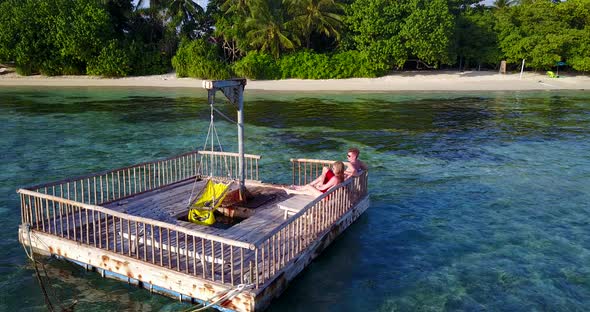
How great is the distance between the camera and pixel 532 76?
188 feet

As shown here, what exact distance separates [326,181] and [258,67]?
43883mm

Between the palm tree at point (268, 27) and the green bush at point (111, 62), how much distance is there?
15.0 m

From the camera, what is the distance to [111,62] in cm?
5428

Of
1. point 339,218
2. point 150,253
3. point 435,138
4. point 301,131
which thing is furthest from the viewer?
point 301,131

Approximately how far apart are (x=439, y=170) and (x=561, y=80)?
1806 inches

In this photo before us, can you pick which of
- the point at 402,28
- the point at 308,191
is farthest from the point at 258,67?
the point at 308,191

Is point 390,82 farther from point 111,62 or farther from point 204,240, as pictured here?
point 204,240

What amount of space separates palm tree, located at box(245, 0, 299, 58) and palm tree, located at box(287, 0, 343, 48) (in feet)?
4.92

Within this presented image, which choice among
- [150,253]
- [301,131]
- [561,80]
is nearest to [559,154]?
[301,131]

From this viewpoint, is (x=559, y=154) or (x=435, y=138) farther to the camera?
(x=435, y=138)

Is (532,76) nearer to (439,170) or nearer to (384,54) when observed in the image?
(384,54)

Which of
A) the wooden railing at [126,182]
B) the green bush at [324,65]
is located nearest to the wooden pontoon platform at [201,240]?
A: the wooden railing at [126,182]

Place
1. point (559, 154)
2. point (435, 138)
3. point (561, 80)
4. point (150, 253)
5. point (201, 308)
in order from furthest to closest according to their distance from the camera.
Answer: point (561, 80) < point (435, 138) < point (559, 154) < point (150, 253) < point (201, 308)

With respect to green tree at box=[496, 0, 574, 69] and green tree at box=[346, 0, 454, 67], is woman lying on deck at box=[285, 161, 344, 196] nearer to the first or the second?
green tree at box=[346, 0, 454, 67]
